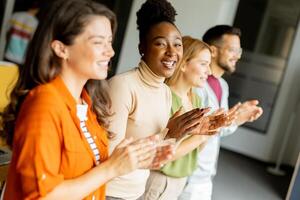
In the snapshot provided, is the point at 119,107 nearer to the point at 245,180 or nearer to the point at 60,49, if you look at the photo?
the point at 60,49

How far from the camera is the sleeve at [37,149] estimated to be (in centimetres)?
66

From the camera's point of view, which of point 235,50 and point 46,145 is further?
point 235,50

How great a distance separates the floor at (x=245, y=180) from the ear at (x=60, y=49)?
33.2 inches

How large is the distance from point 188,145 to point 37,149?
552 mm

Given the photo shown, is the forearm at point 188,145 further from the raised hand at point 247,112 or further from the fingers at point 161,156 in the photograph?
the fingers at point 161,156

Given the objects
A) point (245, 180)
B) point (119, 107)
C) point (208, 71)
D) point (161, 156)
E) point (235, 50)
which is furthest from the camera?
point (245, 180)

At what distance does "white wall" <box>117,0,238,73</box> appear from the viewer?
1130 mm

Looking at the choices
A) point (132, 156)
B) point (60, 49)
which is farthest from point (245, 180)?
point (60, 49)

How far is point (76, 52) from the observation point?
75 cm

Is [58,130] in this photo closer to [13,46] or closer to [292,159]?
[292,159]

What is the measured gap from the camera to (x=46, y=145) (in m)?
0.67

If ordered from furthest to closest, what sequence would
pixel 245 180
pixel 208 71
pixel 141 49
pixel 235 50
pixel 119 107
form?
pixel 245 180 < pixel 235 50 < pixel 208 71 < pixel 141 49 < pixel 119 107

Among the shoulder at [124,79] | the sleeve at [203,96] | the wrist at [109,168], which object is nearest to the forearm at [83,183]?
the wrist at [109,168]

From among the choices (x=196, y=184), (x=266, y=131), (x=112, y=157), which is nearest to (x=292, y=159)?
(x=266, y=131)
